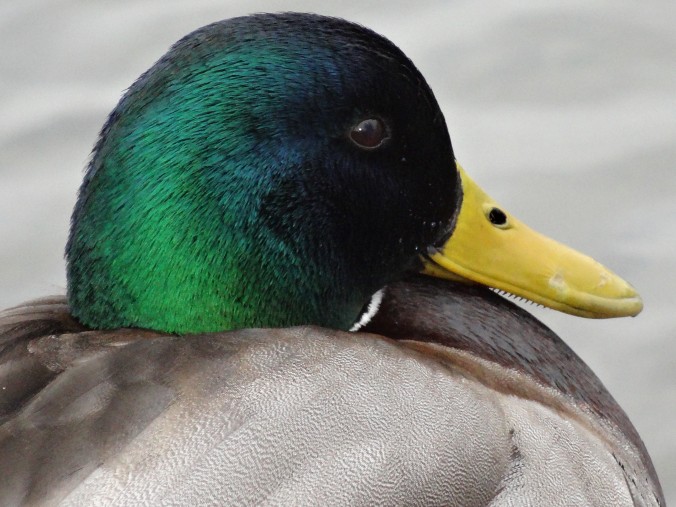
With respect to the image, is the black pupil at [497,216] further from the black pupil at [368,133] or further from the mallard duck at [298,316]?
the black pupil at [368,133]

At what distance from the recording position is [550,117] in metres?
4.62

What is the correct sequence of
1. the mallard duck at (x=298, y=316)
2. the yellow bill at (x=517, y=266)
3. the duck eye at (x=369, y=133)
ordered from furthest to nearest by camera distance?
the yellow bill at (x=517, y=266)
the duck eye at (x=369, y=133)
the mallard duck at (x=298, y=316)

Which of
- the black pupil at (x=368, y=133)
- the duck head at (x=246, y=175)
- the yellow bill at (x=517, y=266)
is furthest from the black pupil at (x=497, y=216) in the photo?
the black pupil at (x=368, y=133)

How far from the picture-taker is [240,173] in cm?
244

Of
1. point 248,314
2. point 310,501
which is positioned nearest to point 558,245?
point 248,314

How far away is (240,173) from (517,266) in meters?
0.68

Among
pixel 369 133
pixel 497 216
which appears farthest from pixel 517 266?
pixel 369 133

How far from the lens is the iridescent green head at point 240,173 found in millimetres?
2436

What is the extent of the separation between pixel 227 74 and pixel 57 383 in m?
0.64

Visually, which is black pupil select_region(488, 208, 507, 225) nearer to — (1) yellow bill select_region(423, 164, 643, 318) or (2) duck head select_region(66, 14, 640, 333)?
(1) yellow bill select_region(423, 164, 643, 318)

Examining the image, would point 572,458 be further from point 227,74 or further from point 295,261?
point 227,74

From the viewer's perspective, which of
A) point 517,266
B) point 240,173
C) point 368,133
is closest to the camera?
point 240,173

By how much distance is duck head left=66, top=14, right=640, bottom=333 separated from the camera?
244cm

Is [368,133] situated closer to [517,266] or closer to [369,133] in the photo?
[369,133]
